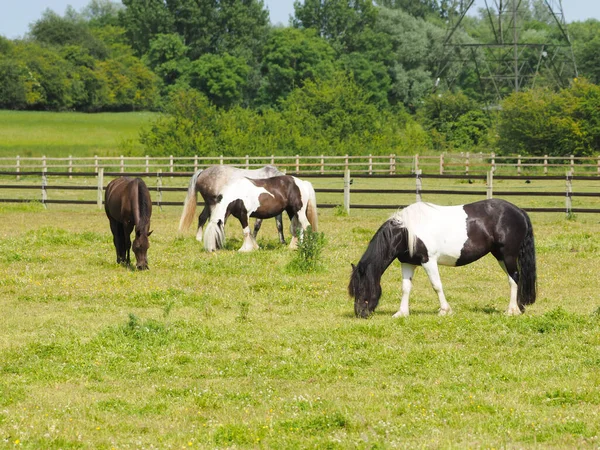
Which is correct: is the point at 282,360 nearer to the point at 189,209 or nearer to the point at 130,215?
the point at 130,215

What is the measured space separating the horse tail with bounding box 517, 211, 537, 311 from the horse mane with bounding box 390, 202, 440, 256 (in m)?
1.15

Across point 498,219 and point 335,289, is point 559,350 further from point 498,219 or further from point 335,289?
point 335,289

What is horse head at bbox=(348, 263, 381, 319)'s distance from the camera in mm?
A: 11445

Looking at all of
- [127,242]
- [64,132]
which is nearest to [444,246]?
[127,242]

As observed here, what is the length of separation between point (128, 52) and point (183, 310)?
100 metres

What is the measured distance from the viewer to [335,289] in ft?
45.9

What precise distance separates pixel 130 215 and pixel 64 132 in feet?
240

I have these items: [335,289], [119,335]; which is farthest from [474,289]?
[119,335]

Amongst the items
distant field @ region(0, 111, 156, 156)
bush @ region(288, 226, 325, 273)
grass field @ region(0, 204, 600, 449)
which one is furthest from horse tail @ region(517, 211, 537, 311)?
distant field @ region(0, 111, 156, 156)

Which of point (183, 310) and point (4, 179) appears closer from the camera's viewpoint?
point (183, 310)

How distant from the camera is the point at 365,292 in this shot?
37.7 ft

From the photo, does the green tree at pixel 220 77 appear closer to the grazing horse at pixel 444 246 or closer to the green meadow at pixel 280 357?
the green meadow at pixel 280 357

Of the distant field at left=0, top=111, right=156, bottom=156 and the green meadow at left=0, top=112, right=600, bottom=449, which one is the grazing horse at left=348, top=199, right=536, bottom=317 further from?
the distant field at left=0, top=111, right=156, bottom=156

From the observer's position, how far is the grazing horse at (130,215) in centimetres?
1565
